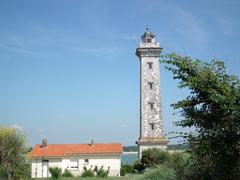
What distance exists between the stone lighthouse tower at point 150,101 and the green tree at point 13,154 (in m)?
24.4

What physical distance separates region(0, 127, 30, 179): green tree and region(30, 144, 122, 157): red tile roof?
23.7 meters

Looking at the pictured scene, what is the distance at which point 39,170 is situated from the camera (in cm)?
4544

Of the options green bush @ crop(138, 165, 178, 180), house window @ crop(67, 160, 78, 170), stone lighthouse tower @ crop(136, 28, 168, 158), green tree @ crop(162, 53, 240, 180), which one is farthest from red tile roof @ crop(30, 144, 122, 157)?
green tree @ crop(162, 53, 240, 180)

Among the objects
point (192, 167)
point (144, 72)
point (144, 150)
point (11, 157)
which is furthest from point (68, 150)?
A: point (192, 167)

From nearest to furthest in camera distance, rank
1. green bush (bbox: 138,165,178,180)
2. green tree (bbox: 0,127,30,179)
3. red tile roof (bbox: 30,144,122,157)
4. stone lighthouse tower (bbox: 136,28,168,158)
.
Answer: green bush (bbox: 138,165,178,180) < green tree (bbox: 0,127,30,179) < stone lighthouse tower (bbox: 136,28,168,158) < red tile roof (bbox: 30,144,122,157)

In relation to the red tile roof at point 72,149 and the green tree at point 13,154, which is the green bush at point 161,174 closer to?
the green tree at point 13,154

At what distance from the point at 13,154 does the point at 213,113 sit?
16261 millimetres

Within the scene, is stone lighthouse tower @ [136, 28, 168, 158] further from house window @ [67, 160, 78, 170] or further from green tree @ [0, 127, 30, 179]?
green tree @ [0, 127, 30, 179]

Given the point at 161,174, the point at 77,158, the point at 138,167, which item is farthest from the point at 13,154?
the point at 77,158

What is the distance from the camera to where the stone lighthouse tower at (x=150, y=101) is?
1806 inches

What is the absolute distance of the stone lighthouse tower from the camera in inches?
1806

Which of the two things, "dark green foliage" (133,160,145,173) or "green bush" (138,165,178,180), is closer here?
"green bush" (138,165,178,180)

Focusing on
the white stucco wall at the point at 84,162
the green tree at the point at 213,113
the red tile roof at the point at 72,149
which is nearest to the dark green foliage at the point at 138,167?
the white stucco wall at the point at 84,162

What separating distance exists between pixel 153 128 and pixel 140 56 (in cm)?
867
